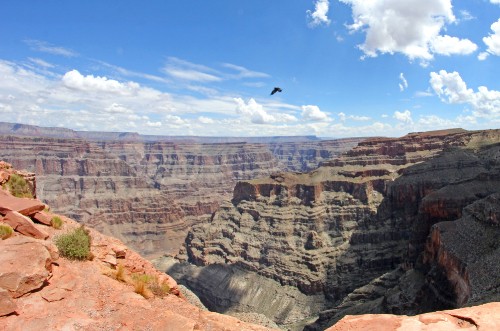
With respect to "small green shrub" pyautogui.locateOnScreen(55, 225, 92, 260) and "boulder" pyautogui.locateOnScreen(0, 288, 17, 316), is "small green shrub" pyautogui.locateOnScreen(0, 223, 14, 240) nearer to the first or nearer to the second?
"small green shrub" pyautogui.locateOnScreen(55, 225, 92, 260)

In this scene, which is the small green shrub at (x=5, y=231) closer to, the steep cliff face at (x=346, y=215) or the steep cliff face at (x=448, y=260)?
the steep cliff face at (x=448, y=260)

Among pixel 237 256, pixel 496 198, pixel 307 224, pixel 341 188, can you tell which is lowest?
pixel 237 256

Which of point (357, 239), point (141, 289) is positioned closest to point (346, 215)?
point (357, 239)

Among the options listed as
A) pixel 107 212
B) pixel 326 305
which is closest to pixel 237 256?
pixel 326 305

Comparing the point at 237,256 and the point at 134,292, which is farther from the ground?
the point at 134,292

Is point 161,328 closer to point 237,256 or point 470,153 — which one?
point 237,256

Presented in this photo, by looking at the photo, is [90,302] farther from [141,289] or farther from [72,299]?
[141,289]

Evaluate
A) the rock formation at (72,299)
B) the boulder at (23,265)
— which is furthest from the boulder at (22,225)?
the boulder at (23,265)
